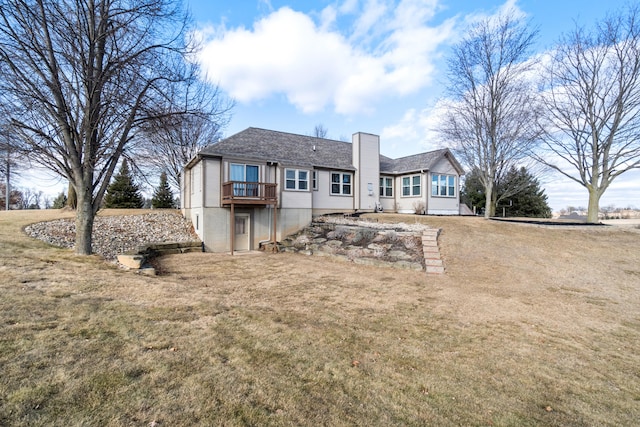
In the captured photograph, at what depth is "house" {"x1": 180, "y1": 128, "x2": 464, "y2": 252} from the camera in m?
15.1

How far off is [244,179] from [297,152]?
424cm

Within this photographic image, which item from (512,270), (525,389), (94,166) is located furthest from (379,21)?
(525,389)

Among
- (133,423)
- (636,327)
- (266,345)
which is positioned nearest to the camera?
(133,423)

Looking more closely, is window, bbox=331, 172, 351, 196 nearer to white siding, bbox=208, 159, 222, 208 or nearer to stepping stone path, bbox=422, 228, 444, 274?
white siding, bbox=208, 159, 222, 208

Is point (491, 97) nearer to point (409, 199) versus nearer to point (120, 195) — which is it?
point (409, 199)

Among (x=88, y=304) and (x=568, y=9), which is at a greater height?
(x=568, y=9)

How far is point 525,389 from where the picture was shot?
353cm

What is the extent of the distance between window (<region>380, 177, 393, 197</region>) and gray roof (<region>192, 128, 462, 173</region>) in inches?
26.2

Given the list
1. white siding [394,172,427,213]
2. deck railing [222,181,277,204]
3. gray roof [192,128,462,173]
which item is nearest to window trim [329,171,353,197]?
gray roof [192,128,462,173]

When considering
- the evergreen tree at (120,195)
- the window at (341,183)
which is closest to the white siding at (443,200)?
the window at (341,183)

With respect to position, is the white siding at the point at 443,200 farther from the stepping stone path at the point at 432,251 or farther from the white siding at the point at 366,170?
the stepping stone path at the point at 432,251

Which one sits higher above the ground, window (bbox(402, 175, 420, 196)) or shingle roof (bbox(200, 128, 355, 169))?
shingle roof (bbox(200, 128, 355, 169))

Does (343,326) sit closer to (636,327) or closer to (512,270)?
(636,327)

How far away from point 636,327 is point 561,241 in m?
7.17
